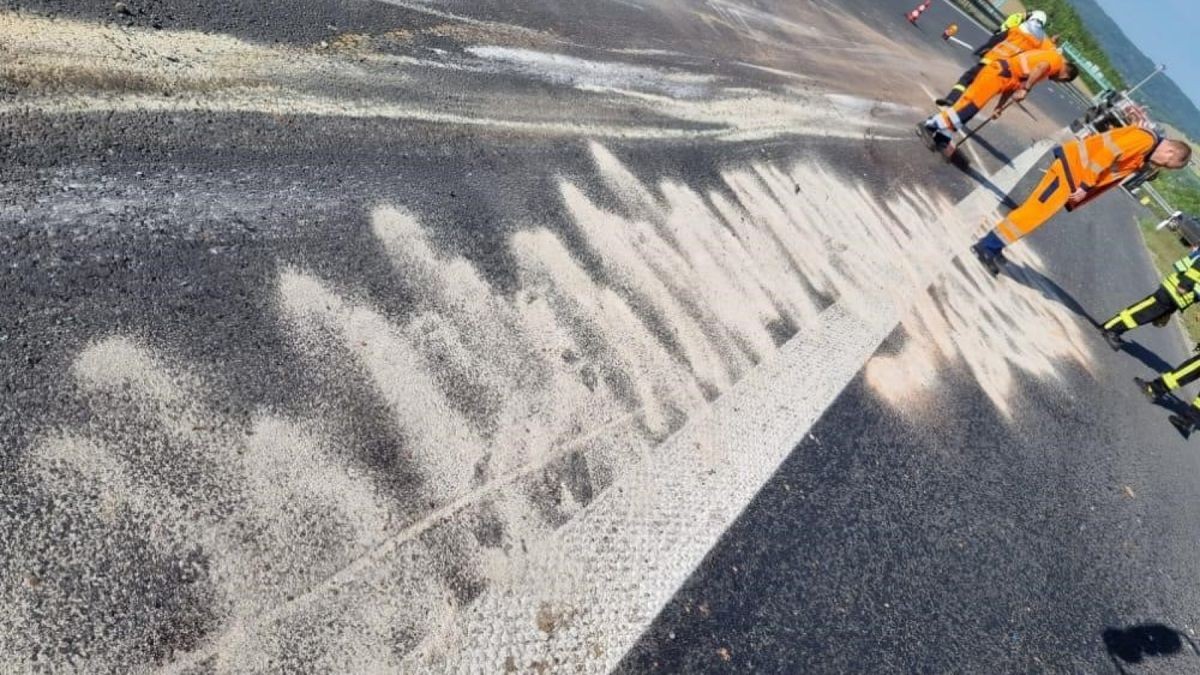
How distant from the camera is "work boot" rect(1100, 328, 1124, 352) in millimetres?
7078

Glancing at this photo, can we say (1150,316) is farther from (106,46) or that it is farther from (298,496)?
(106,46)

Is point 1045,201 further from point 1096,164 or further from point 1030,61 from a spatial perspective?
point 1030,61

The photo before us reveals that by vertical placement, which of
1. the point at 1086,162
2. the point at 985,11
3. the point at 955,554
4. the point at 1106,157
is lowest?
the point at 955,554

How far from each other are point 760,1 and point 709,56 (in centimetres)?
354

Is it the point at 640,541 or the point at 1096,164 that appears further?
the point at 1096,164

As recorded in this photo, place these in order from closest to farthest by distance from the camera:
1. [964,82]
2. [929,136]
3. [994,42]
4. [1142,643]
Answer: [1142,643], [994,42], [964,82], [929,136]

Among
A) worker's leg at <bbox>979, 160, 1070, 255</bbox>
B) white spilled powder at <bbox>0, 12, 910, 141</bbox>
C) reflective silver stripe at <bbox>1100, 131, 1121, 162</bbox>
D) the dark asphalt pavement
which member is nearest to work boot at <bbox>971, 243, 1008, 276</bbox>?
worker's leg at <bbox>979, 160, 1070, 255</bbox>

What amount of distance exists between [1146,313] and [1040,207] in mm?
1741

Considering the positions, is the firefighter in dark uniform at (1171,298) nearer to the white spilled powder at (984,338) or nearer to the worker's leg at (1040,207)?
the white spilled powder at (984,338)

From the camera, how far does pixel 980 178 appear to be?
925cm

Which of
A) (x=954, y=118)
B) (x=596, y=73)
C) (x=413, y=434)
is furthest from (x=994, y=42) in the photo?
(x=413, y=434)

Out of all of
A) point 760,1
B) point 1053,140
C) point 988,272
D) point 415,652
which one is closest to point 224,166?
point 415,652

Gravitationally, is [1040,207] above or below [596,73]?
above

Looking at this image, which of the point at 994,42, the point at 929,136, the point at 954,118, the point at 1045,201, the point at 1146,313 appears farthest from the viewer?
the point at 929,136
